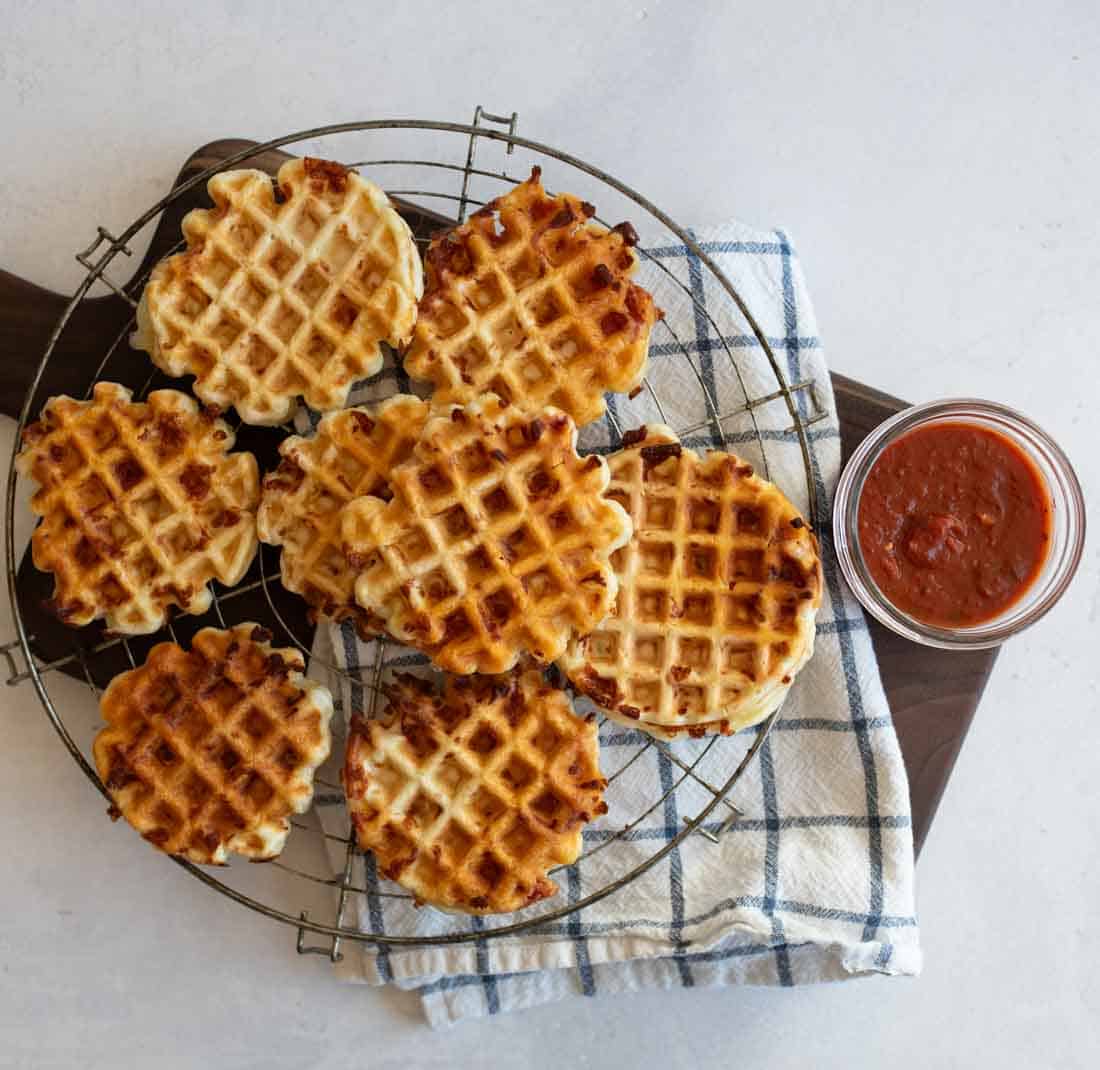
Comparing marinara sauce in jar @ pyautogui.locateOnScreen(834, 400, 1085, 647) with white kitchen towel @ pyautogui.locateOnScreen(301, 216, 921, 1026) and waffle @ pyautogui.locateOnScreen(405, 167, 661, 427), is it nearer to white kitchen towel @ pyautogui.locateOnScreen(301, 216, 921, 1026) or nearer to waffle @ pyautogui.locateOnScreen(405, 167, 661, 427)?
white kitchen towel @ pyautogui.locateOnScreen(301, 216, 921, 1026)

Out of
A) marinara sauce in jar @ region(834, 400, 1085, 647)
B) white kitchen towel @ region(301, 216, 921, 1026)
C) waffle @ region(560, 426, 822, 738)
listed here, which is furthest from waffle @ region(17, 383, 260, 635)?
marinara sauce in jar @ region(834, 400, 1085, 647)

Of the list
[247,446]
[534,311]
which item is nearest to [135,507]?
[247,446]

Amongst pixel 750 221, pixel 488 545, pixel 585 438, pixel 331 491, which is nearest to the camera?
pixel 488 545

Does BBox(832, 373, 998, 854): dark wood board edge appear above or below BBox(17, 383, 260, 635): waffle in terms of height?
below

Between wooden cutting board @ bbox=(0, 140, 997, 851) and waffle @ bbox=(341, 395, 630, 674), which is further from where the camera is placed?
wooden cutting board @ bbox=(0, 140, 997, 851)

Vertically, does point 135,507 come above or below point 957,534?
above

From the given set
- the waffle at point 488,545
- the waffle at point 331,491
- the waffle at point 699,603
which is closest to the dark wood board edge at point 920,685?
the waffle at point 699,603

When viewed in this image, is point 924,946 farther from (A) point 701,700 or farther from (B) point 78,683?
(B) point 78,683

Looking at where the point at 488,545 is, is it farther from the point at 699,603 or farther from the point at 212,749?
the point at 212,749

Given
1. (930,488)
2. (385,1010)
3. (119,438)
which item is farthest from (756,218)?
(385,1010)
